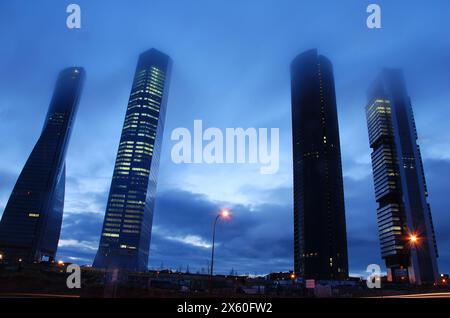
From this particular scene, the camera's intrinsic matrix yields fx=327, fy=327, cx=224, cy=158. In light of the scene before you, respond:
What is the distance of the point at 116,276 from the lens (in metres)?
27.4
